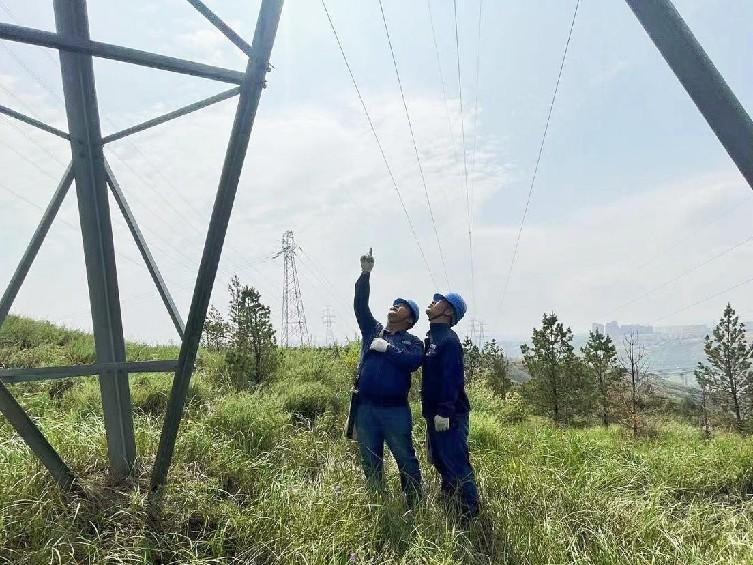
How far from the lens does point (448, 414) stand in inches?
165

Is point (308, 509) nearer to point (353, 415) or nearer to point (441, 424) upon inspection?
point (441, 424)

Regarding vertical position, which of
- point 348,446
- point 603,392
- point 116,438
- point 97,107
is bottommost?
point 603,392

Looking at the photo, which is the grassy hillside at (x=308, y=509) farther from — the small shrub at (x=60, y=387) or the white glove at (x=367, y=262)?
the white glove at (x=367, y=262)

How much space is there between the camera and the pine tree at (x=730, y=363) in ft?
89.2

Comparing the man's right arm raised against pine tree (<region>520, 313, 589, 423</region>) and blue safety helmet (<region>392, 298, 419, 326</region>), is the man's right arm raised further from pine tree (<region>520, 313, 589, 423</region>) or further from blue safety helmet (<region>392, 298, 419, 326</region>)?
pine tree (<region>520, 313, 589, 423</region>)

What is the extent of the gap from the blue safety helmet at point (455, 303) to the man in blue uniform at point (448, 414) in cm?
14

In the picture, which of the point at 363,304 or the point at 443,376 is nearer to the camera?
the point at 443,376

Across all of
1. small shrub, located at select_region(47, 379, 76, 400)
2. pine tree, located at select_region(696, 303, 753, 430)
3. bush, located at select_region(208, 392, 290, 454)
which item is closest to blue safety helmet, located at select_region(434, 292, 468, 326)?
bush, located at select_region(208, 392, 290, 454)

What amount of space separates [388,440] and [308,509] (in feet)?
3.91

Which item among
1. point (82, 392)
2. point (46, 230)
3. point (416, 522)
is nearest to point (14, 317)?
point (82, 392)

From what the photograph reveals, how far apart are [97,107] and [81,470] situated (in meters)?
2.76

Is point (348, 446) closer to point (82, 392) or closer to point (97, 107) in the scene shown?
point (82, 392)

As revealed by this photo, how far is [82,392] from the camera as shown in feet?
22.0

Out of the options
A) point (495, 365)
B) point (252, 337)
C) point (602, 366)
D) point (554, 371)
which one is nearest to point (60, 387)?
point (252, 337)
